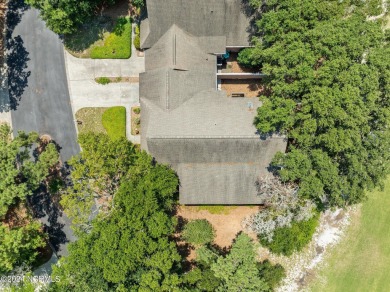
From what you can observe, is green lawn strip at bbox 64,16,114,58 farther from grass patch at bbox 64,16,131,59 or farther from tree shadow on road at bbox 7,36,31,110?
tree shadow on road at bbox 7,36,31,110

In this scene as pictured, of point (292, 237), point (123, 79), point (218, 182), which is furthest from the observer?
point (123, 79)

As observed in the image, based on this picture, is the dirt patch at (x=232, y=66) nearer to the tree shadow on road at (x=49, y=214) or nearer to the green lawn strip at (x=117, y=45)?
the green lawn strip at (x=117, y=45)

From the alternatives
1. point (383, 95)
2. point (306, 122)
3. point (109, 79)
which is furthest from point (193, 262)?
point (383, 95)

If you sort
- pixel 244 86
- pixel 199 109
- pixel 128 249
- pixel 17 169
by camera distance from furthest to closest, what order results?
1. pixel 244 86
2. pixel 199 109
3. pixel 17 169
4. pixel 128 249

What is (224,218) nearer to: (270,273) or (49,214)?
(270,273)

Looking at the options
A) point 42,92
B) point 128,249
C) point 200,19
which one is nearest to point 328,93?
point 200,19

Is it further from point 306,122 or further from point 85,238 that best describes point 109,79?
point 306,122
